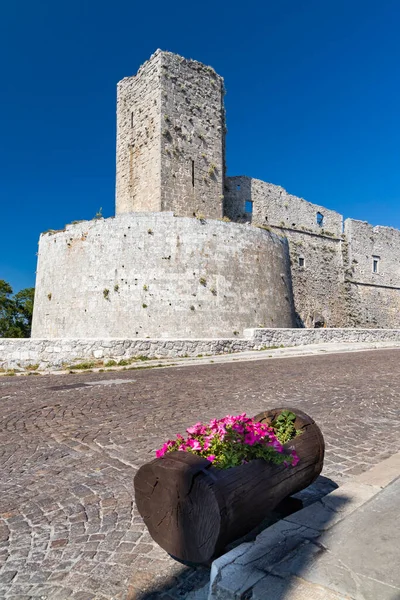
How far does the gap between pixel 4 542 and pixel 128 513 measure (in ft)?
2.70

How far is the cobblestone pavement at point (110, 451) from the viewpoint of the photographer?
2357 millimetres

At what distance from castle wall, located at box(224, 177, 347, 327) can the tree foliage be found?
815 inches

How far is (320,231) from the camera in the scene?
31.8m

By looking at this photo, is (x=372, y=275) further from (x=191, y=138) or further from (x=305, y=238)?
(x=191, y=138)

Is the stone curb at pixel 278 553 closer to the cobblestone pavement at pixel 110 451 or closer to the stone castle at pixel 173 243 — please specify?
the cobblestone pavement at pixel 110 451

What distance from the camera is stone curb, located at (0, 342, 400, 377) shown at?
1241 cm

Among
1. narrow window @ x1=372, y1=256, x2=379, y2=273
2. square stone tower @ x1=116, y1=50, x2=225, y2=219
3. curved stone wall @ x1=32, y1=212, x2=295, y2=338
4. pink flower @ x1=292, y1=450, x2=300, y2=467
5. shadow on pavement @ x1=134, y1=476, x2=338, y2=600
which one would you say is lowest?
shadow on pavement @ x1=134, y1=476, x2=338, y2=600

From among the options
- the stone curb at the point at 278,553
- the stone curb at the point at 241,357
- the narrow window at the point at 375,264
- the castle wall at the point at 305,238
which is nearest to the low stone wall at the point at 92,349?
the stone curb at the point at 241,357

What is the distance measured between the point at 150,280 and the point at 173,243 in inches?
81.0

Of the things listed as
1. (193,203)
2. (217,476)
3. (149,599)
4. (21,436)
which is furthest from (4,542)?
(193,203)

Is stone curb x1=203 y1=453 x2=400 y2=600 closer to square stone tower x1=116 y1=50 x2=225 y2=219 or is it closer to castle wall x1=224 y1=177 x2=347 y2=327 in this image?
square stone tower x1=116 y1=50 x2=225 y2=219

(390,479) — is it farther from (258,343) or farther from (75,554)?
(258,343)

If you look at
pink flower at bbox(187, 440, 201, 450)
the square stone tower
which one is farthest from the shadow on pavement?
the square stone tower

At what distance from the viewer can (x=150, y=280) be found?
1891 cm
